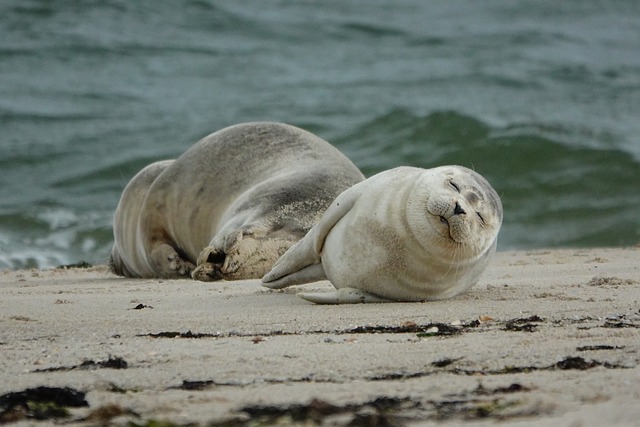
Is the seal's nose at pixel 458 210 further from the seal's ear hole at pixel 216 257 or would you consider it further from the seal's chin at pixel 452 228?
the seal's ear hole at pixel 216 257

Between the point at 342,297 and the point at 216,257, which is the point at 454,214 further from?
the point at 216,257

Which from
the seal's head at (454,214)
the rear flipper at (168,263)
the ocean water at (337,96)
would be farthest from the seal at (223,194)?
the ocean water at (337,96)

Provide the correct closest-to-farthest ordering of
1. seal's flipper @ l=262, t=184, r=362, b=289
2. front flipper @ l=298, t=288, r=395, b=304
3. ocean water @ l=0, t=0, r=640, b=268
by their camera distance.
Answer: front flipper @ l=298, t=288, r=395, b=304 < seal's flipper @ l=262, t=184, r=362, b=289 < ocean water @ l=0, t=0, r=640, b=268

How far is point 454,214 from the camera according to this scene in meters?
4.12

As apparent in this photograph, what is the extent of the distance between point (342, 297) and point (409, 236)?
0.35m

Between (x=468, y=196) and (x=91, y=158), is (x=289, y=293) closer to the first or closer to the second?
(x=468, y=196)

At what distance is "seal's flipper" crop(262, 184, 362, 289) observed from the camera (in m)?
4.60

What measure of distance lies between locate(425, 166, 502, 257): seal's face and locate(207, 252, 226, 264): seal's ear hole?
175 centimetres

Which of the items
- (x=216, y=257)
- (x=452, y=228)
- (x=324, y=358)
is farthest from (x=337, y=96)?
(x=324, y=358)

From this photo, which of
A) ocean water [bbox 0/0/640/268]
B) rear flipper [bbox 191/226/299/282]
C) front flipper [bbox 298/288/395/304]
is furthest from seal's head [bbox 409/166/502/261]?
ocean water [bbox 0/0/640/268]

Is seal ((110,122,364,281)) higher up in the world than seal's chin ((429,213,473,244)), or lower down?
lower down

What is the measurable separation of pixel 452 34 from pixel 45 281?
1299 centimetres

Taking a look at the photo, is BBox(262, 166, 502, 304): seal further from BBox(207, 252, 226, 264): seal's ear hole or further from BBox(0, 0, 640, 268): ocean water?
BBox(0, 0, 640, 268): ocean water

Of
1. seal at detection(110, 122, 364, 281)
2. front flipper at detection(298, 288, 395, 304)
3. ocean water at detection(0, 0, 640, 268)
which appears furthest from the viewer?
ocean water at detection(0, 0, 640, 268)
